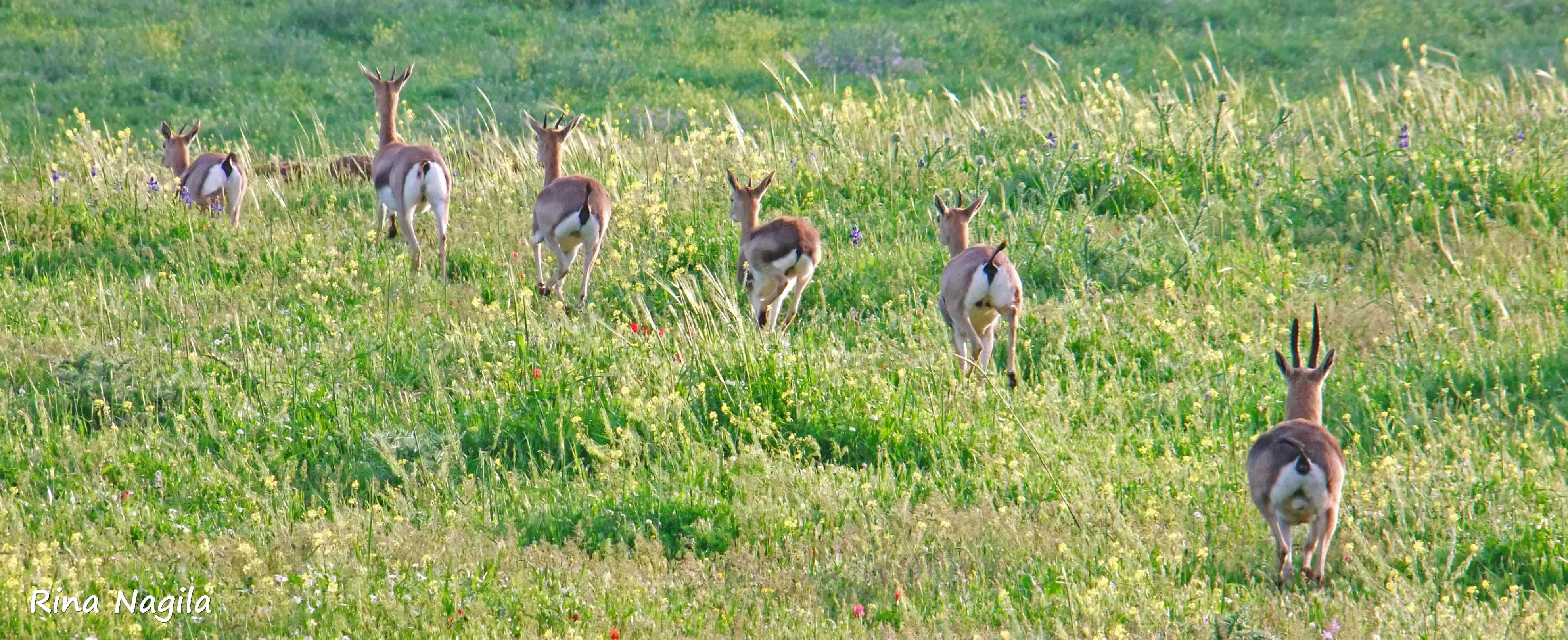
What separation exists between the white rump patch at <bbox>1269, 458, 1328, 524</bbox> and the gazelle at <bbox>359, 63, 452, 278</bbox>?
606 cm

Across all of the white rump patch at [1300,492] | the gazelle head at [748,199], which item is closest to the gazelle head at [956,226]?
the gazelle head at [748,199]

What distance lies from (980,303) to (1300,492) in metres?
2.55

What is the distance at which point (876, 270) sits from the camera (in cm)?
903

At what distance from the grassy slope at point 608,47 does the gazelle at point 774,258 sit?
6.91 m

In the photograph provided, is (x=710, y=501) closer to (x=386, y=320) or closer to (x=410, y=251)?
(x=386, y=320)

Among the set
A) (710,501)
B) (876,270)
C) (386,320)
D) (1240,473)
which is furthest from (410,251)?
(1240,473)

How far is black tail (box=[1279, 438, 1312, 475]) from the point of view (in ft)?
15.4

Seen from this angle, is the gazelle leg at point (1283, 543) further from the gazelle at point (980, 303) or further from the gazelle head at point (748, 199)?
the gazelle head at point (748, 199)

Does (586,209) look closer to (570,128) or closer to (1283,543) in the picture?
(570,128)

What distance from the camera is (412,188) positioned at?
31.7 feet

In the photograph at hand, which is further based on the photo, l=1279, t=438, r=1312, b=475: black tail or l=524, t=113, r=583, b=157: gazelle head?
l=524, t=113, r=583, b=157: gazelle head

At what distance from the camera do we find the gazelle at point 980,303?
23.1 feet

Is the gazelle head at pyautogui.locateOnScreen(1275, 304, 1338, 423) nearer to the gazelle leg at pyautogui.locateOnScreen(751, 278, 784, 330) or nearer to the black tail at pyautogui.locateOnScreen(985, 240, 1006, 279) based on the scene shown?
the black tail at pyautogui.locateOnScreen(985, 240, 1006, 279)

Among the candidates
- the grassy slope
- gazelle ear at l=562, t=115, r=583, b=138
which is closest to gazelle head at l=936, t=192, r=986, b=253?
gazelle ear at l=562, t=115, r=583, b=138
